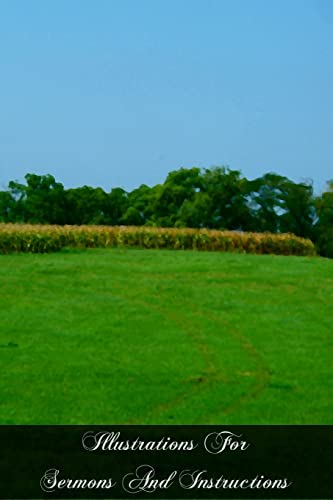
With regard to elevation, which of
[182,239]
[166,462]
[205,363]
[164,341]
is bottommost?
[166,462]

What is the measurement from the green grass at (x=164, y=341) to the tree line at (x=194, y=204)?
20.7 feet

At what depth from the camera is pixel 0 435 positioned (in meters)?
8.31

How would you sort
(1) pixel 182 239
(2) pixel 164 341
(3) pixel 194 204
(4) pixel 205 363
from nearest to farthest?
(4) pixel 205 363 → (2) pixel 164 341 → (1) pixel 182 239 → (3) pixel 194 204

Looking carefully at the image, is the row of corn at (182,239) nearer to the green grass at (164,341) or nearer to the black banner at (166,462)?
the green grass at (164,341)

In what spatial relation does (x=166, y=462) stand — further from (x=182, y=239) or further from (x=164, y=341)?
(x=182, y=239)

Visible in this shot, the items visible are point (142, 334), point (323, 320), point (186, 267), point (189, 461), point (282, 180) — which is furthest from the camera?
point (282, 180)

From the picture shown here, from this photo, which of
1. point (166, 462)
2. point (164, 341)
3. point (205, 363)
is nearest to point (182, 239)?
point (164, 341)

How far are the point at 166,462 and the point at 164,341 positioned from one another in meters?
4.38

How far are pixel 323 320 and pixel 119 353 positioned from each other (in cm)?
404

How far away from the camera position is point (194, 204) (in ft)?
84.7

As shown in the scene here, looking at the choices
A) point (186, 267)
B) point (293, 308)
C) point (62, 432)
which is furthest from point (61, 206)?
point (62, 432)

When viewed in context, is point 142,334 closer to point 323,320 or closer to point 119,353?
point 119,353

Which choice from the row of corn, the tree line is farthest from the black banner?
the tree line

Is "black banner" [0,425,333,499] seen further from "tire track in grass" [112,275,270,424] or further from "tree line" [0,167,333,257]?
"tree line" [0,167,333,257]
